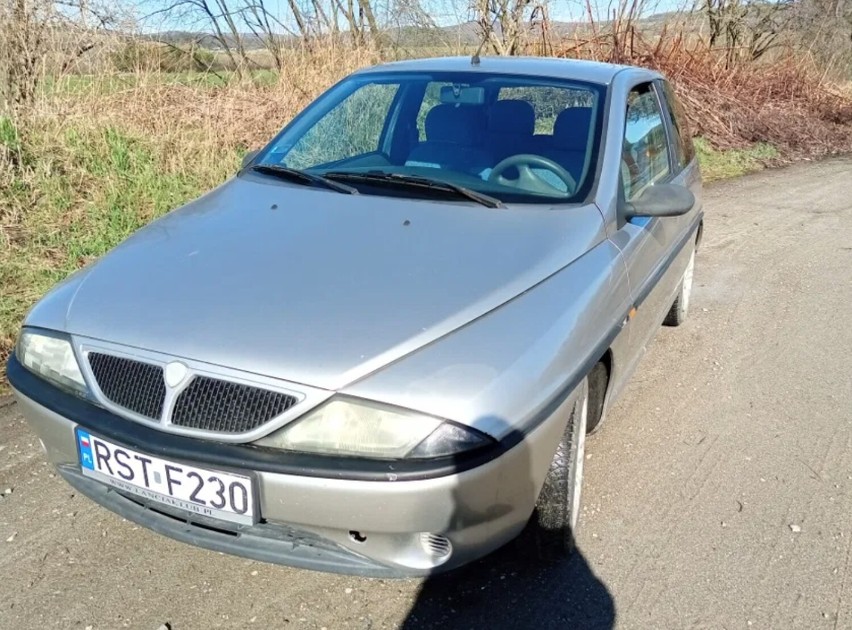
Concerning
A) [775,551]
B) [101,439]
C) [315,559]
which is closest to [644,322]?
[775,551]

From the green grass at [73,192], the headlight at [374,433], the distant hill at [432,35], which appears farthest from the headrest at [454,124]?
the distant hill at [432,35]

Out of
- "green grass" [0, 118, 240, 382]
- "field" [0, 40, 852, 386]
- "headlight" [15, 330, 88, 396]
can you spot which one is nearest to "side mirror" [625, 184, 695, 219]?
"headlight" [15, 330, 88, 396]

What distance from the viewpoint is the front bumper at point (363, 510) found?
6.04 feet

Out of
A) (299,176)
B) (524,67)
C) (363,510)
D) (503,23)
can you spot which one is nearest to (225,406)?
(363,510)

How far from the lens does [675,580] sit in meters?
2.40

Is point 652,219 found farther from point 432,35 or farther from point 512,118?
point 432,35

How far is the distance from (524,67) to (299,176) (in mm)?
1221

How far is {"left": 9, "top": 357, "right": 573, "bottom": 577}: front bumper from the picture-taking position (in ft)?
6.04

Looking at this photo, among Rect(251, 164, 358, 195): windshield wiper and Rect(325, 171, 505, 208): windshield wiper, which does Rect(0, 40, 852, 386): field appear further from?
Rect(325, 171, 505, 208): windshield wiper

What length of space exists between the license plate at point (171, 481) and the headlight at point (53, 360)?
16 centimetres

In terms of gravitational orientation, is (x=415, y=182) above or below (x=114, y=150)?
above

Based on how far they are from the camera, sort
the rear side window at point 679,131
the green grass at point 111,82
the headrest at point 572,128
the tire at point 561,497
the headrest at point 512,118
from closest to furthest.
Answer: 1. the tire at point 561,497
2. the headrest at point 572,128
3. the headrest at point 512,118
4. the rear side window at point 679,131
5. the green grass at point 111,82

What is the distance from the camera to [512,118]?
3.28 metres

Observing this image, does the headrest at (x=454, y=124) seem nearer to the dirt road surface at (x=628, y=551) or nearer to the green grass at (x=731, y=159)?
the dirt road surface at (x=628, y=551)
